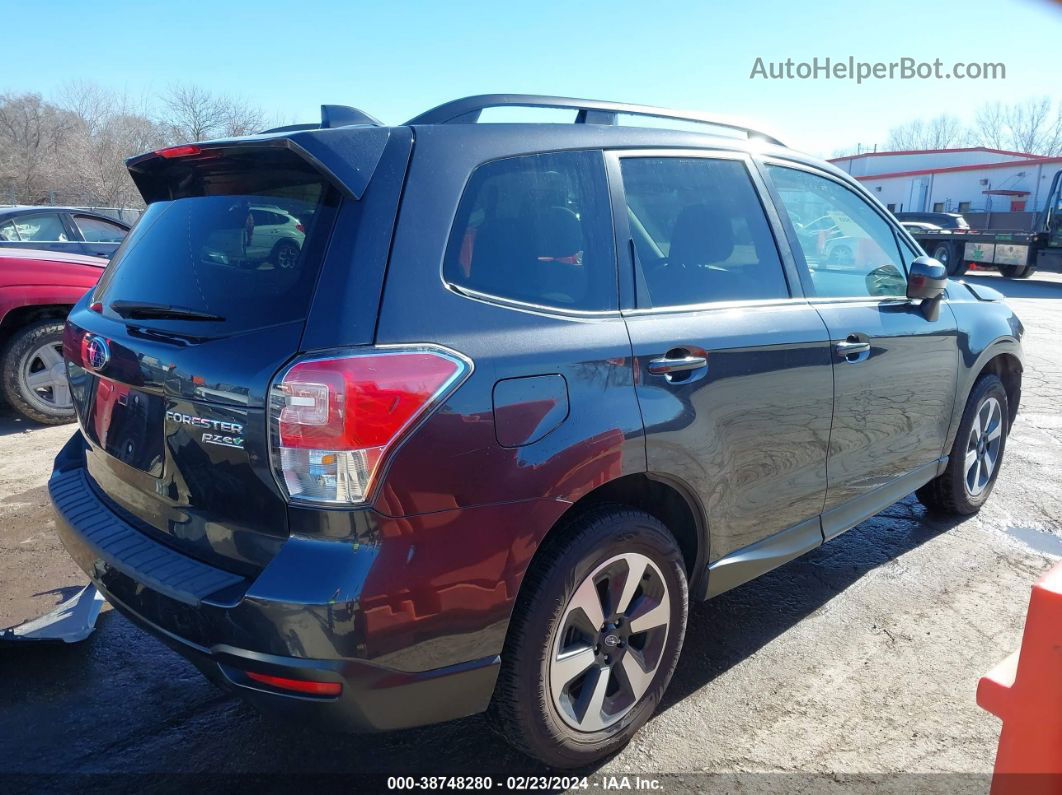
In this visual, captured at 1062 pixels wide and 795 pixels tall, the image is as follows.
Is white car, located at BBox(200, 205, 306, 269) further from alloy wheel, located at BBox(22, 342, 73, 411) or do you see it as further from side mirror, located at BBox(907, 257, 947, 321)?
alloy wheel, located at BBox(22, 342, 73, 411)

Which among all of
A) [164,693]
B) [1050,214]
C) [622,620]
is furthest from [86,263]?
[1050,214]

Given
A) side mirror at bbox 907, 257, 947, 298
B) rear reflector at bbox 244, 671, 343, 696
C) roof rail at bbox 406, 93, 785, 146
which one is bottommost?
rear reflector at bbox 244, 671, 343, 696

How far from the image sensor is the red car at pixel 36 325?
228 inches

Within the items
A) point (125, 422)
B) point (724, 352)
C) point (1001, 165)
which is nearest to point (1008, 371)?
point (724, 352)

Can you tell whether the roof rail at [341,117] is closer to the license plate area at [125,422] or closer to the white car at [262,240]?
the white car at [262,240]

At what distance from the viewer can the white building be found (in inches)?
1531

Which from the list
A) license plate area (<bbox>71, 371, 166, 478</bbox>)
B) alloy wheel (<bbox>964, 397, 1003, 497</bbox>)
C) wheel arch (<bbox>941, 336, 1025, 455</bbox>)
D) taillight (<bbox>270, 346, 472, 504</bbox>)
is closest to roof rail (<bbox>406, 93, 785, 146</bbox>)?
taillight (<bbox>270, 346, 472, 504</bbox>)

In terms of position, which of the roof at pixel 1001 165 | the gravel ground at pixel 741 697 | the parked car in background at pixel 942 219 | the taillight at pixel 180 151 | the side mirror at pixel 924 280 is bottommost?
the gravel ground at pixel 741 697

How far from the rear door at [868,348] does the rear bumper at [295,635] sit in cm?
187

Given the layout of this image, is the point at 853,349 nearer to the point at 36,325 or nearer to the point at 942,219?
the point at 36,325

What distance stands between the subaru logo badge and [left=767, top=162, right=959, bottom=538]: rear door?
2457mm

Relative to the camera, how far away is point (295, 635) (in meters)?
1.88

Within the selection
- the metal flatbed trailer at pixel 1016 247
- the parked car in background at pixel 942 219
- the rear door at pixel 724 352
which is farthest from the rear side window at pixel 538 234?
the parked car in background at pixel 942 219

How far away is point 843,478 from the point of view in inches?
130
